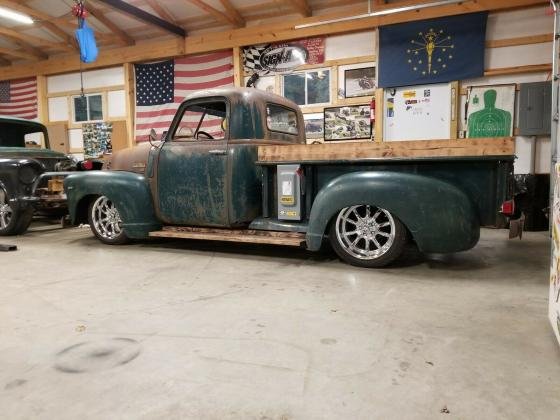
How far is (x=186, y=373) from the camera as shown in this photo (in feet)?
5.48

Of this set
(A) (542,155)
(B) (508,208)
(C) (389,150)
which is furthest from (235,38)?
(B) (508,208)

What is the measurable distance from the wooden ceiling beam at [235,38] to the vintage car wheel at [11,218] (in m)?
5.04

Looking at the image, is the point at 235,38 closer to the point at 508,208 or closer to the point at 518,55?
the point at 518,55

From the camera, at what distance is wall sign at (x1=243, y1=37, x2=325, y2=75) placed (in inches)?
309

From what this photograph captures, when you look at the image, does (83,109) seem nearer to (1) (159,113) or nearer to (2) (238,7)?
(1) (159,113)

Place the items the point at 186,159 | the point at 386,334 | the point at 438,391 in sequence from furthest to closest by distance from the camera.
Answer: the point at 186,159 < the point at 386,334 < the point at 438,391

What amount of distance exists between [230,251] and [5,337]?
2.38 m

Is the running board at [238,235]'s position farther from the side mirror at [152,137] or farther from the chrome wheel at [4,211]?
the chrome wheel at [4,211]

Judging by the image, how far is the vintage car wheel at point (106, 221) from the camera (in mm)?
4695

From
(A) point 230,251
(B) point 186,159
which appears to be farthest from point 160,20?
(A) point 230,251

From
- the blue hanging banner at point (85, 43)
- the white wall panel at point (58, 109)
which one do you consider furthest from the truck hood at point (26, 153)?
the white wall panel at point (58, 109)

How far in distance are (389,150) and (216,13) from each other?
6255 mm

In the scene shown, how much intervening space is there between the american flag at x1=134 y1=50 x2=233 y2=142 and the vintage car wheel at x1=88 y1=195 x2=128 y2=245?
4361 mm

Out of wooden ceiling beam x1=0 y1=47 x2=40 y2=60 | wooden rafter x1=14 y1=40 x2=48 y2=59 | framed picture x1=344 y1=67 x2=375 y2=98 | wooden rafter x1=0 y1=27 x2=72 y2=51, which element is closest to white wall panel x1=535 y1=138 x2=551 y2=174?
framed picture x1=344 y1=67 x2=375 y2=98
